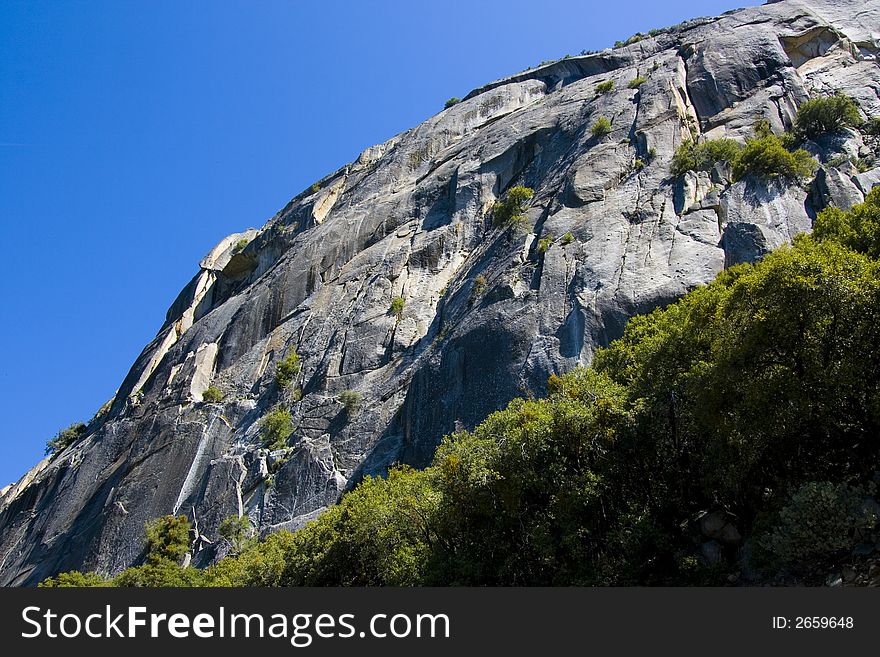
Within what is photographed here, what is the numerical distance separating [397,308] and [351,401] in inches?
308

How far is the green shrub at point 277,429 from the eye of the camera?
4166 cm

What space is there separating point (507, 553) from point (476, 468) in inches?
107

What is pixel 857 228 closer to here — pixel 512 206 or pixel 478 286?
pixel 478 286

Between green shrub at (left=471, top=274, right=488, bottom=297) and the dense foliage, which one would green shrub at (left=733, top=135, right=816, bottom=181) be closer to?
the dense foliage

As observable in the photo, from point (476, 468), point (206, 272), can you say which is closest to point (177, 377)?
point (206, 272)

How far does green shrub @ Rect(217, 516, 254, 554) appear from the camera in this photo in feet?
122

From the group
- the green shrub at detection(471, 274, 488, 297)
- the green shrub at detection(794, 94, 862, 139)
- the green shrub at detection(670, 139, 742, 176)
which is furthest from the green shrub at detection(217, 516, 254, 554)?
the green shrub at detection(794, 94, 862, 139)

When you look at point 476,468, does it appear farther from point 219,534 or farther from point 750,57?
point 750,57

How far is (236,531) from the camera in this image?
37562mm

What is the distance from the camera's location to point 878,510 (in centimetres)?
1566

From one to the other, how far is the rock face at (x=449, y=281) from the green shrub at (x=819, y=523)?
1557 centimetres

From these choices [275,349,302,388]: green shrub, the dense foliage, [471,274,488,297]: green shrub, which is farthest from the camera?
[275,349,302,388]: green shrub

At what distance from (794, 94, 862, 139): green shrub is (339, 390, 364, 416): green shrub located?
29.7 meters

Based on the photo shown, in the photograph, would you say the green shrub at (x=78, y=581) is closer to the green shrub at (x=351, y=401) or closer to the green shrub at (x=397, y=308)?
the green shrub at (x=351, y=401)
